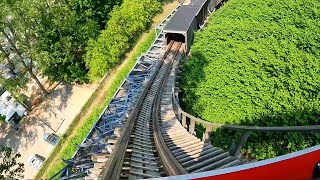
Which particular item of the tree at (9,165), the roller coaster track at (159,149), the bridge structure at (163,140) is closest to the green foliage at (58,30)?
the bridge structure at (163,140)

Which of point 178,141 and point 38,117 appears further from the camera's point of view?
point 38,117

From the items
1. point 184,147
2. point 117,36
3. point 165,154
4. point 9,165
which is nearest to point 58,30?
point 117,36

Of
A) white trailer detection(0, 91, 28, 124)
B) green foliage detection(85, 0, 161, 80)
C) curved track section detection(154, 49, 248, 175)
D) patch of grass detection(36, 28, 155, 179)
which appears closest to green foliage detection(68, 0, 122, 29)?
green foliage detection(85, 0, 161, 80)

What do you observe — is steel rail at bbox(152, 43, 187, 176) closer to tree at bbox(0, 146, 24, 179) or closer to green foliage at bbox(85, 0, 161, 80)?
tree at bbox(0, 146, 24, 179)

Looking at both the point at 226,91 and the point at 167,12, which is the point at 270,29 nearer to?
the point at 226,91

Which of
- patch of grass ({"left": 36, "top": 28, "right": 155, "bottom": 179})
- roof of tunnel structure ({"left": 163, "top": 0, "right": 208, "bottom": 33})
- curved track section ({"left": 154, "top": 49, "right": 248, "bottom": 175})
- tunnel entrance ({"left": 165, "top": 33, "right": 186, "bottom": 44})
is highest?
roof of tunnel structure ({"left": 163, "top": 0, "right": 208, "bottom": 33})

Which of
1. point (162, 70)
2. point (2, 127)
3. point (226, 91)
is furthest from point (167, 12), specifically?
point (2, 127)
